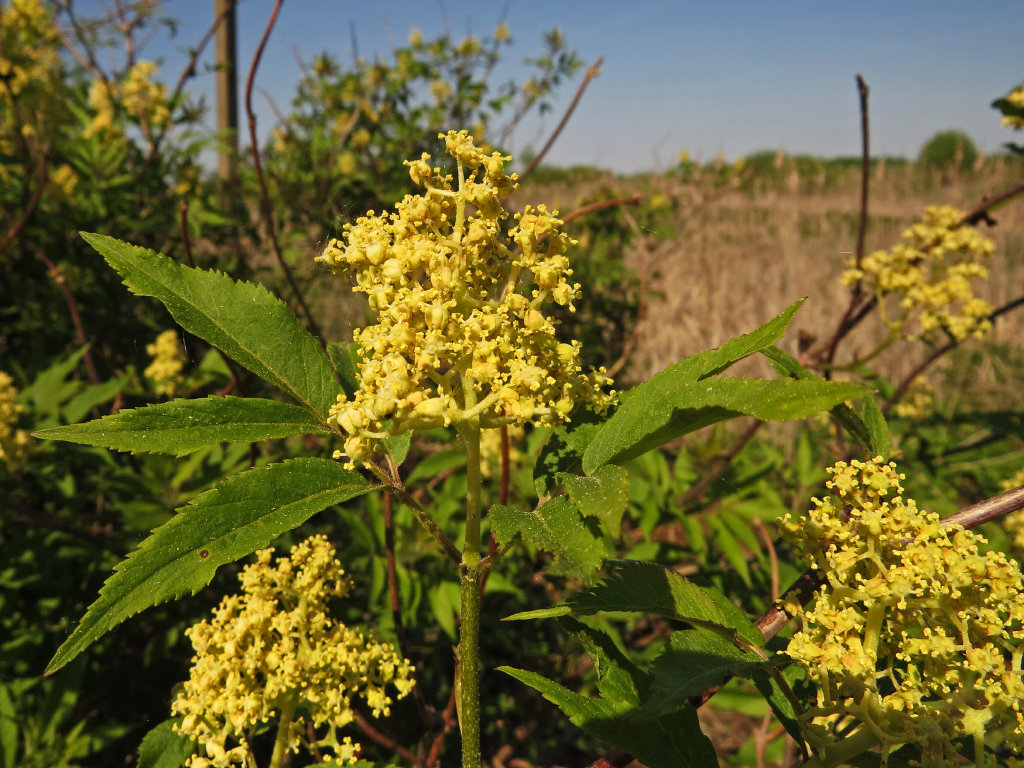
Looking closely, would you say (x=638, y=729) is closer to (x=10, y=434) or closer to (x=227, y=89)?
(x=10, y=434)

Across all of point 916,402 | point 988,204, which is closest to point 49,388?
point 988,204

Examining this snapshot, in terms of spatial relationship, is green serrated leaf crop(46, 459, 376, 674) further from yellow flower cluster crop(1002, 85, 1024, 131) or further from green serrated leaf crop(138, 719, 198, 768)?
yellow flower cluster crop(1002, 85, 1024, 131)

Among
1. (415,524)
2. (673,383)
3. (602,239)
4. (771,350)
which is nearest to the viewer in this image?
(673,383)

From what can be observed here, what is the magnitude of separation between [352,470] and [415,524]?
1.54 metres

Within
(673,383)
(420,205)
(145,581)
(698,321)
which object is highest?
(420,205)

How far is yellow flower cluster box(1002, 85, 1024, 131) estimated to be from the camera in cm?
250

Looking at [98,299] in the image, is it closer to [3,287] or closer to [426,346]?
[3,287]

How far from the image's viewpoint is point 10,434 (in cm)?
279

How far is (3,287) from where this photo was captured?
398 cm

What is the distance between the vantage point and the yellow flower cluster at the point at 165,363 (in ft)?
11.0

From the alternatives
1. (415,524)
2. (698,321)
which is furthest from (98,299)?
(698,321)

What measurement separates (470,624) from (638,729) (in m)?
0.32

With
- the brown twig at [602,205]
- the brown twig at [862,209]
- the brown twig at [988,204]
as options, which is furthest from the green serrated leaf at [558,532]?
the brown twig at [988,204]

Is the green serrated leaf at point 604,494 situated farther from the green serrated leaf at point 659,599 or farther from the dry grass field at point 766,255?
the dry grass field at point 766,255
